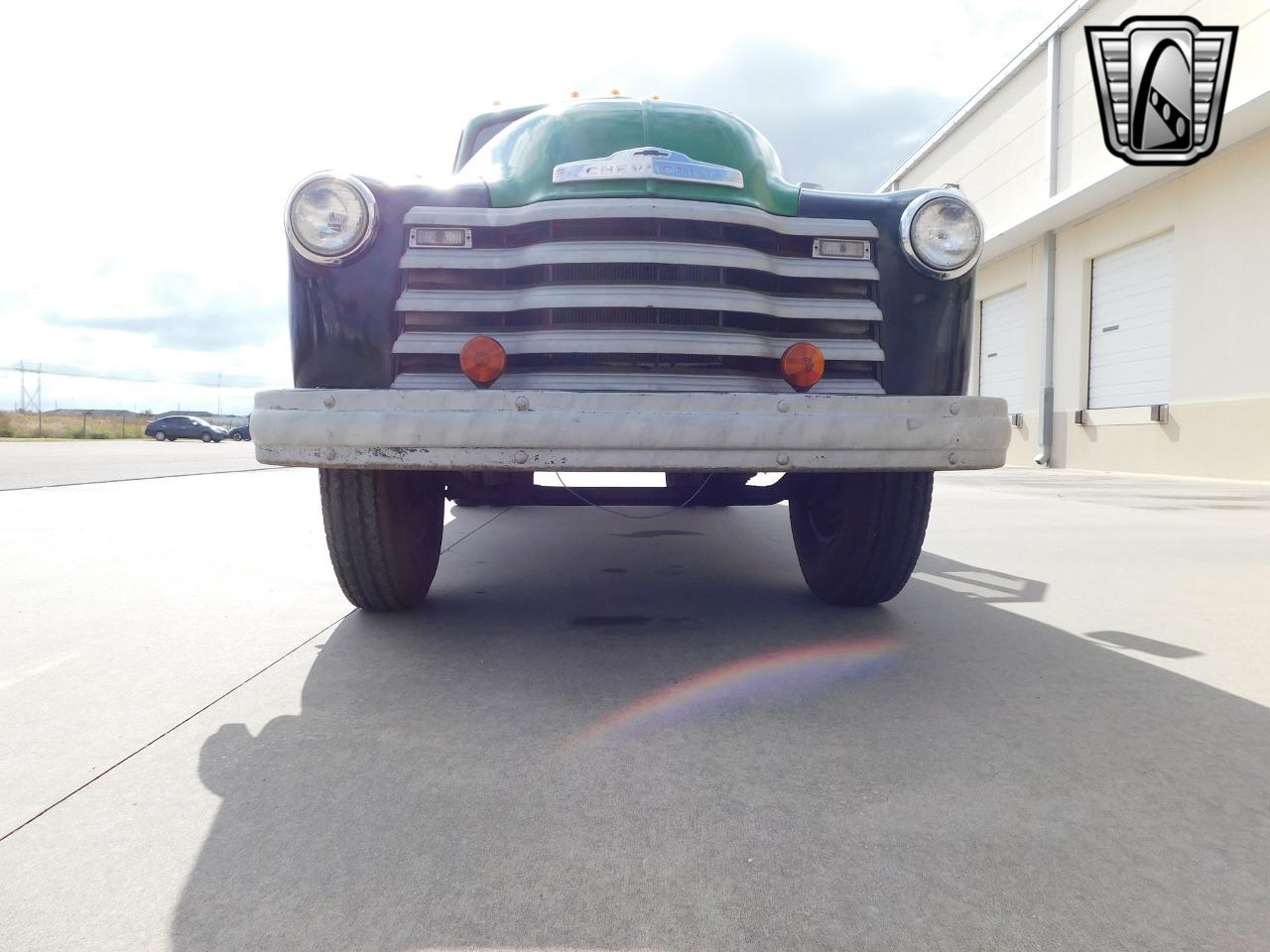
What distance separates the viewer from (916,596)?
4047mm

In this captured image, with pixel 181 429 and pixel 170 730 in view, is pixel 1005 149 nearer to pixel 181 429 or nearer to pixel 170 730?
pixel 170 730

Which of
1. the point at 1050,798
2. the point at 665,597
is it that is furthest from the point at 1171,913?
the point at 665,597

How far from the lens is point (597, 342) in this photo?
2762 mm

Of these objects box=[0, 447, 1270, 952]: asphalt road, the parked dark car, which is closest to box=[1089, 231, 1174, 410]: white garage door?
box=[0, 447, 1270, 952]: asphalt road

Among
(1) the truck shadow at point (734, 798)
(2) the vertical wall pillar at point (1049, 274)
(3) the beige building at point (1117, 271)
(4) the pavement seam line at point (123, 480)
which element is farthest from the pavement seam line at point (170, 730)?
(2) the vertical wall pillar at point (1049, 274)

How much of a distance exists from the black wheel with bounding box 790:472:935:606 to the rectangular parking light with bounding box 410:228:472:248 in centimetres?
172

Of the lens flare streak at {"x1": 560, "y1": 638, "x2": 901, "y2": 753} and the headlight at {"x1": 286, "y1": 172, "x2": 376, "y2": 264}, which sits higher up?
the headlight at {"x1": 286, "y1": 172, "x2": 376, "y2": 264}

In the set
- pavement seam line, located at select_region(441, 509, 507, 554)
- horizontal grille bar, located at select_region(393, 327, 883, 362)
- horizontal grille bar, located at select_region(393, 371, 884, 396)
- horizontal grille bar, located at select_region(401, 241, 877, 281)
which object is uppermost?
horizontal grille bar, located at select_region(401, 241, 877, 281)

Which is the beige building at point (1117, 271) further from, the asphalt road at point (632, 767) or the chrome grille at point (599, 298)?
the chrome grille at point (599, 298)

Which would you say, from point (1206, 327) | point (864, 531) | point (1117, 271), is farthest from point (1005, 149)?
point (864, 531)

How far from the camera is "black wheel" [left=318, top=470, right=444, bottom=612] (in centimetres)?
307

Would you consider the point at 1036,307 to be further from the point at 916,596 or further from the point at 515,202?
the point at 515,202

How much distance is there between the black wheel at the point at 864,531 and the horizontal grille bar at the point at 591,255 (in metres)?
1.04

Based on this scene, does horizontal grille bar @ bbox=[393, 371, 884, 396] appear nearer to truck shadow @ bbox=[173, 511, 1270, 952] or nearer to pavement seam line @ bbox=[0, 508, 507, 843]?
truck shadow @ bbox=[173, 511, 1270, 952]
